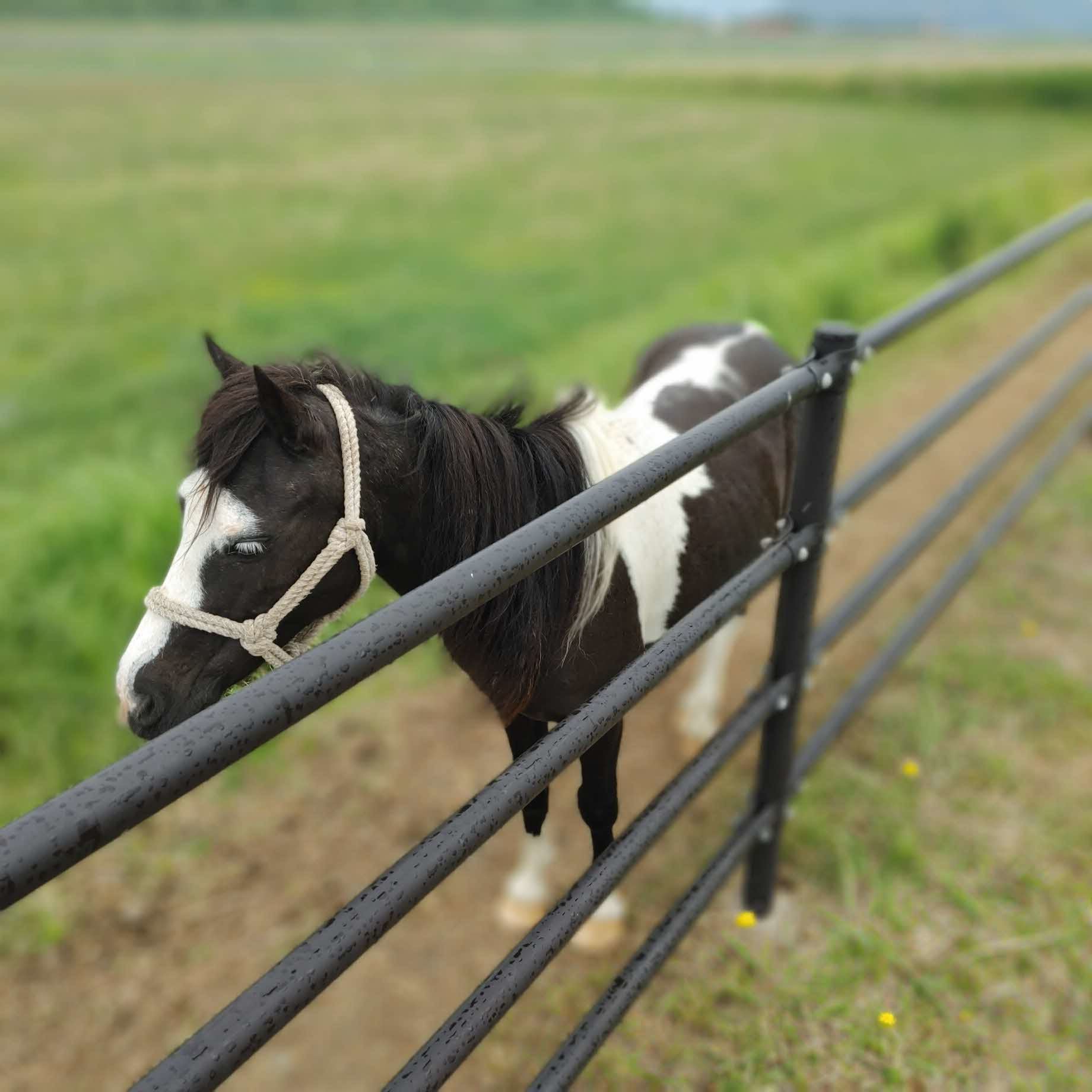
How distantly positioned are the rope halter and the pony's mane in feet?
0.27

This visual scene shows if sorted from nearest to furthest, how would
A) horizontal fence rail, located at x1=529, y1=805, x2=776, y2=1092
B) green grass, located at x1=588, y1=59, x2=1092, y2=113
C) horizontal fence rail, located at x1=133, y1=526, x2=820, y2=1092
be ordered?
horizontal fence rail, located at x1=133, y1=526, x2=820, y2=1092, horizontal fence rail, located at x1=529, y1=805, x2=776, y2=1092, green grass, located at x1=588, y1=59, x2=1092, y2=113

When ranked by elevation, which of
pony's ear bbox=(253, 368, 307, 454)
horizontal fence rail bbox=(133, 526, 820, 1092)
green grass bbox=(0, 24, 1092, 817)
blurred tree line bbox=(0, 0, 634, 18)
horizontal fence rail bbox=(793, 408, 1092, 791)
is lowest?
green grass bbox=(0, 24, 1092, 817)

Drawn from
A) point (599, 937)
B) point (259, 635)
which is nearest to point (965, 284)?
point (599, 937)

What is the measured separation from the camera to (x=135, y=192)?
15.4 m

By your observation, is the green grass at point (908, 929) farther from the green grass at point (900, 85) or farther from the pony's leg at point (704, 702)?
the green grass at point (900, 85)

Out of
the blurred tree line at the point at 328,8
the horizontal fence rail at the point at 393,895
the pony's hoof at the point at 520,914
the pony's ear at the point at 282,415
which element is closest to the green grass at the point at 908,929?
the pony's hoof at the point at 520,914

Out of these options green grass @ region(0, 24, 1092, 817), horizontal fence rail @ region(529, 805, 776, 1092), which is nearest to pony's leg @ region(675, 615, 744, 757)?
horizontal fence rail @ region(529, 805, 776, 1092)

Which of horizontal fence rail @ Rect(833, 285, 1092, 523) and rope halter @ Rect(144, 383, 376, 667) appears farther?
horizontal fence rail @ Rect(833, 285, 1092, 523)

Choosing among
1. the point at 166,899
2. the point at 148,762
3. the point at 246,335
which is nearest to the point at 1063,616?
the point at 166,899

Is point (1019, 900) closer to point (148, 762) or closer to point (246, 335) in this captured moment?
point (148, 762)

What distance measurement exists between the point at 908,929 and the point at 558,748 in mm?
1618

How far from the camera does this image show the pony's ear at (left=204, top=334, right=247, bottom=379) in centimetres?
134

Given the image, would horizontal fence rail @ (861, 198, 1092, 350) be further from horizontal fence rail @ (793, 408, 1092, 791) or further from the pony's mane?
horizontal fence rail @ (793, 408, 1092, 791)

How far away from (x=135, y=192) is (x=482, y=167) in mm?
6669
